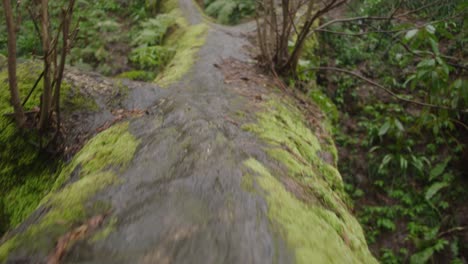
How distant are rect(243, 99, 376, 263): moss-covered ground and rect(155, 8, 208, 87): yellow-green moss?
66.8 inches

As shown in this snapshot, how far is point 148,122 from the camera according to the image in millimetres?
2412

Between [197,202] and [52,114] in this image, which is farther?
[52,114]

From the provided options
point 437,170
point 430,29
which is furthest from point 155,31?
point 437,170

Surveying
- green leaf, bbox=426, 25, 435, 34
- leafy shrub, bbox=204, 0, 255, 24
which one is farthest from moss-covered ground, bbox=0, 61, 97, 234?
leafy shrub, bbox=204, 0, 255, 24

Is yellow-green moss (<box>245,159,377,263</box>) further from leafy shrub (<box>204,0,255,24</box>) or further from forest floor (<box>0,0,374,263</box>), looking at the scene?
leafy shrub (<box>204,0,255,24</box>)

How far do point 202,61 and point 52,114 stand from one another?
255 centimetres

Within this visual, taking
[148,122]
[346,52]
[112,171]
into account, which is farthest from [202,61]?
[346,52]

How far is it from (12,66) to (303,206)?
2.07 m

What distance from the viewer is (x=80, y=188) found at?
163 centimetres

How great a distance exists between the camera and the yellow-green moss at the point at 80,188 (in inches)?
51.1

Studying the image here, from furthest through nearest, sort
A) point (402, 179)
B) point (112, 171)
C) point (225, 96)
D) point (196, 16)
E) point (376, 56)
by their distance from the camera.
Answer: point (196, 16) → point (376, 56) → point (402, 179) → point (225, 96) → point (112, 171)

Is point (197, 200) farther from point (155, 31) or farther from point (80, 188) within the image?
point (155, 31)

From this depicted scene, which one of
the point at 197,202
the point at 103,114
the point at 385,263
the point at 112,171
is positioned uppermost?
the point at 197,202

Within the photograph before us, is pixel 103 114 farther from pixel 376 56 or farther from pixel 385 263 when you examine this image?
pixel 376 56
